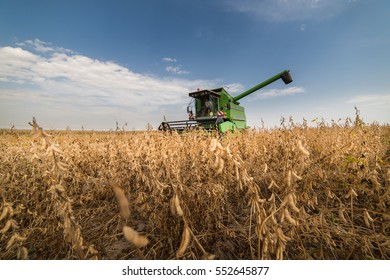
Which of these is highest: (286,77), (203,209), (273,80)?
(286,77)

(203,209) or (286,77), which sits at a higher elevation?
(286,77)

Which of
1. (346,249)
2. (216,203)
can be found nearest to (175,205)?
(216,203)

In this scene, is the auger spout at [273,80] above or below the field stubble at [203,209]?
above

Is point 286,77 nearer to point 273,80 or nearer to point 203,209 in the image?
point 273,80

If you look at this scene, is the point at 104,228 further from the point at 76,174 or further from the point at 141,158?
the point at 76,174

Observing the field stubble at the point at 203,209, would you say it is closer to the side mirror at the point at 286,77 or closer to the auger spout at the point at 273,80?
the auger spout at the point at 273,80

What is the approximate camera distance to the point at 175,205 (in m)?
0.87

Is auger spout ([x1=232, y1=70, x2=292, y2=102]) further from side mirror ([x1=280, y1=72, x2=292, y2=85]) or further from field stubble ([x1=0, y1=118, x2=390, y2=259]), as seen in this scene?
field stubble ([x1=0, y1=118, x2=390, y2=259])

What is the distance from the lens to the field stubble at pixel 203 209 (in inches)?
36.9

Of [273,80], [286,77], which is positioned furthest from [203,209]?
[286,77]

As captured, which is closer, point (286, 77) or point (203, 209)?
point (203, 209)

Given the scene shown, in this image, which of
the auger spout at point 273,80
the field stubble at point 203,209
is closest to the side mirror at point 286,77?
the auger spout at point 273,80

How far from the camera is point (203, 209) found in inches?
59.6

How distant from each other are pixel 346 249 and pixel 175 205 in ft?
4.38
